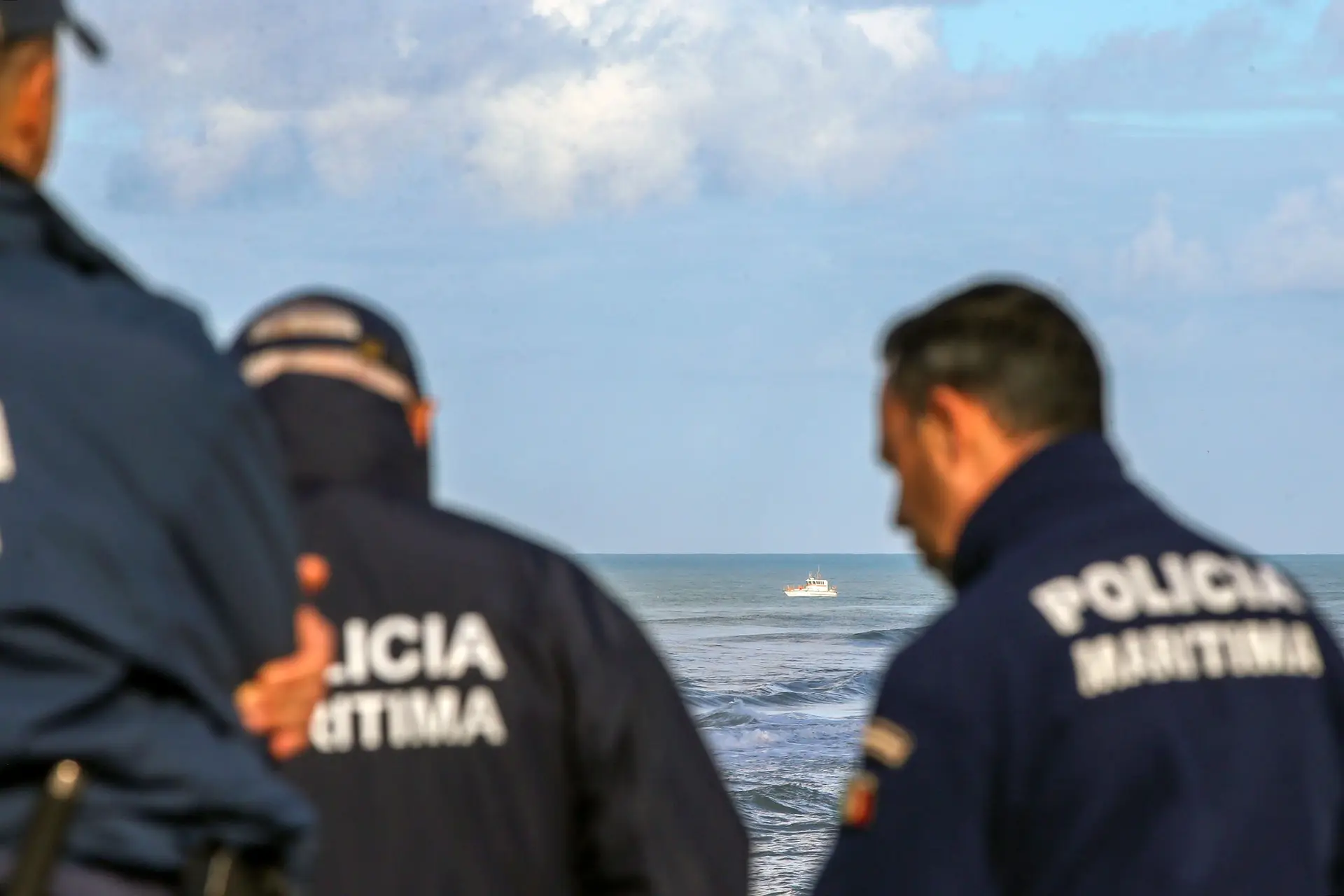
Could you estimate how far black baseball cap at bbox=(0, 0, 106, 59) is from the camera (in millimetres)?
2107

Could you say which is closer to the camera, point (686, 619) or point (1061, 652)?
point (1061, 652)

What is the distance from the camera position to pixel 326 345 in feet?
10.4

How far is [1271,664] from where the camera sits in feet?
8.97

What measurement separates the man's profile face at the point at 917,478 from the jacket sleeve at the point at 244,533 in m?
1.09

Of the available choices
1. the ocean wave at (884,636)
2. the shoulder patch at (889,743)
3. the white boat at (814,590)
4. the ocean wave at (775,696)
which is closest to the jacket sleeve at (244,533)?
the shoulder patch at (889,743)

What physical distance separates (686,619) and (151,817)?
260 ft

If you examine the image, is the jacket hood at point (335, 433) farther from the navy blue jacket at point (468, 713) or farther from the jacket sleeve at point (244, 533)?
the jacket sleeve at point (244, 533)

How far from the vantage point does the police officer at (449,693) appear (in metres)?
3.06

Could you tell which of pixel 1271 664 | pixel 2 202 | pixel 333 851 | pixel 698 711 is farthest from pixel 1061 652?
pixel 698 711

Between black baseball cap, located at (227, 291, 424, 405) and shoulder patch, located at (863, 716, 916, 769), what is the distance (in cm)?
96

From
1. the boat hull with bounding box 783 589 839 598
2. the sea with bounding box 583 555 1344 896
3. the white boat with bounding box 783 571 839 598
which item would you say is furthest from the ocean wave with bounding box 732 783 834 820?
the boat hull with bounding box 783 589 839 598

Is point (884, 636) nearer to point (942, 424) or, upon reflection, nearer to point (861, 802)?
point (942, 424)

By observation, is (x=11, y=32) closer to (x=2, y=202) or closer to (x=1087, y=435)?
(x=2, y=202)

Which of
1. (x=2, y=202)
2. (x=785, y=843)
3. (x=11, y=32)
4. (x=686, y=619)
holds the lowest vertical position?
(x=785, y=843)
